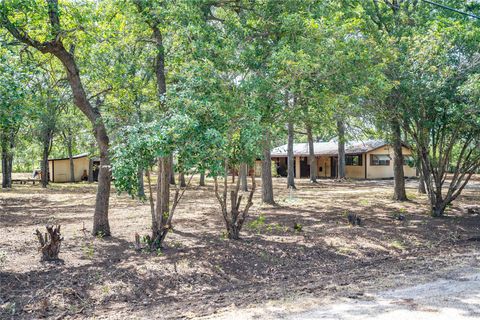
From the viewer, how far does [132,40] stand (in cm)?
1108

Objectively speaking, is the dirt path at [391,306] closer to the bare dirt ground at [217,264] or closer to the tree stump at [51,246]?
the bare dirt ground at [217,264]

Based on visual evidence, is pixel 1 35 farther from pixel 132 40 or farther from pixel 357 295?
pixel 357 295

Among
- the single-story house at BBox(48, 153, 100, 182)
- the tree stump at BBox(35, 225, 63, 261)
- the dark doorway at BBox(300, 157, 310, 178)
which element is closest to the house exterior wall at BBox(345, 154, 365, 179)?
the dark doorway at BBox(300, 157, 310, 178)

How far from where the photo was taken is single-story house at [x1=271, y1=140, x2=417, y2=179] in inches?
1389

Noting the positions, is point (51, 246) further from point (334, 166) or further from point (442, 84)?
point (334, 166)

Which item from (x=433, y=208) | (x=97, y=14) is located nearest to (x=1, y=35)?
(x=97, y=14)

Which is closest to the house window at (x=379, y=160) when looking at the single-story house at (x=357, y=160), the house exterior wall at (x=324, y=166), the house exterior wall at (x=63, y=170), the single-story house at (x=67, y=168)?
the single-story house at (x=357, y=160)

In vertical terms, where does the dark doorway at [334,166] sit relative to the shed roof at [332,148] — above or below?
below

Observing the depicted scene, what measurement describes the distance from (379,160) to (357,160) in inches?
69.3

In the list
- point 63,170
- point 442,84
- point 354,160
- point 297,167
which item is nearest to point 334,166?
point 354,160

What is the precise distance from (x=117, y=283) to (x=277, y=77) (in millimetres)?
4938

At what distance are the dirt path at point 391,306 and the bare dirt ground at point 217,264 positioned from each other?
19cm

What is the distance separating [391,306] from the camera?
5559 mm

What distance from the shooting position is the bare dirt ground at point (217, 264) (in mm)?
6039
